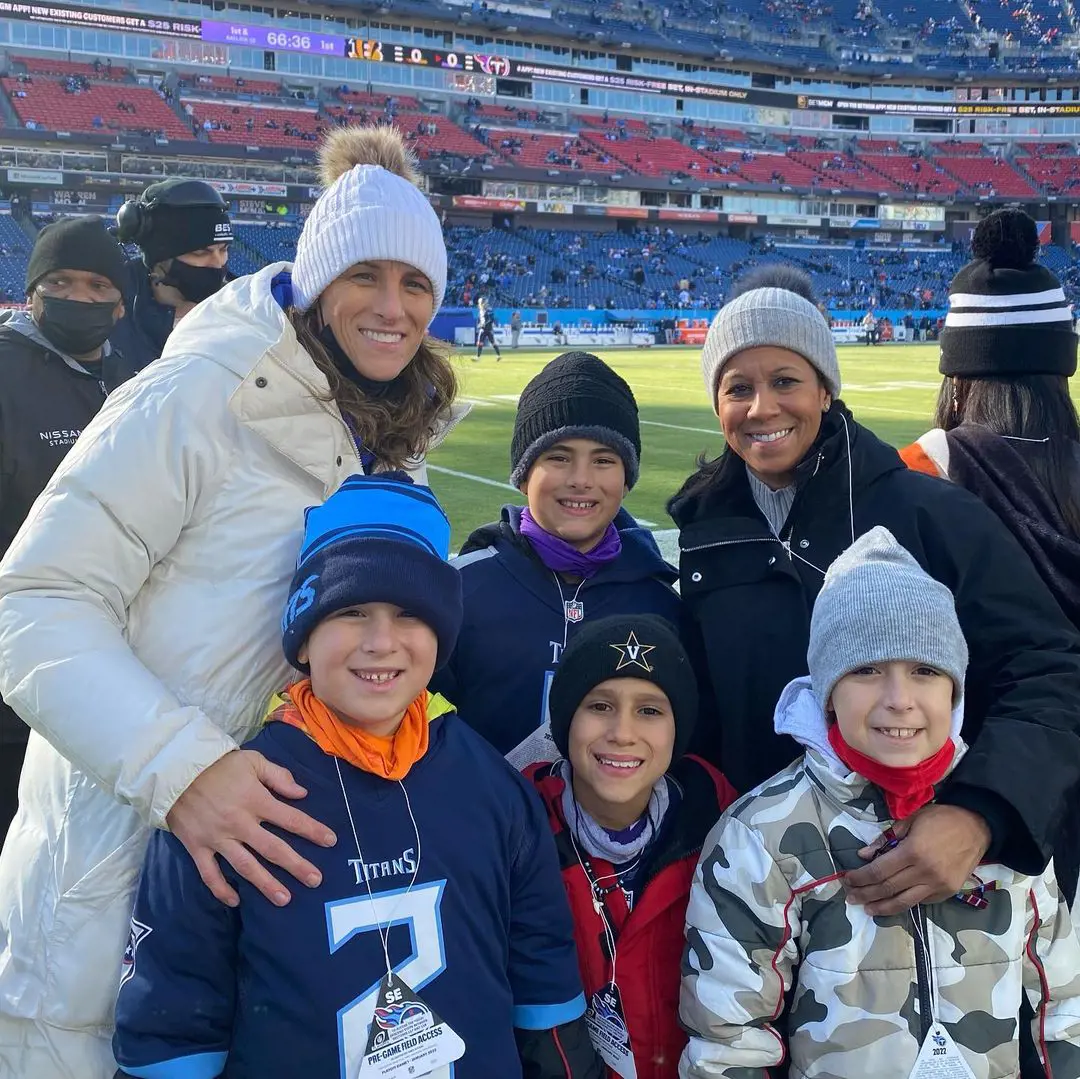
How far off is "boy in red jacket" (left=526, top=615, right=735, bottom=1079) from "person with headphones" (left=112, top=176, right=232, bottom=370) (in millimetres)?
2974

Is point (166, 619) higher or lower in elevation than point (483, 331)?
lower

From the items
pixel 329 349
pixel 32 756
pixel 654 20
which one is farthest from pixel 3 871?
pixel 654 20

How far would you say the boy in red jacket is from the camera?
90.0 inches

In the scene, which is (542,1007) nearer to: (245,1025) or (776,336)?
(245,1025)

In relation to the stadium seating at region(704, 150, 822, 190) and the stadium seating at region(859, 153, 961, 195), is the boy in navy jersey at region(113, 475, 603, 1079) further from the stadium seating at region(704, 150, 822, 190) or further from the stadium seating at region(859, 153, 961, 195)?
the stadium seating at region(859, 153, 961, 195)

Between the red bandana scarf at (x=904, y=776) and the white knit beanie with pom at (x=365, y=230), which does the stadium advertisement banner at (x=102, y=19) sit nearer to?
the white knit beanie with pom at (x=365, y=230)

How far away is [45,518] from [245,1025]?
1.00 m

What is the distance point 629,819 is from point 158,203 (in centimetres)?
357

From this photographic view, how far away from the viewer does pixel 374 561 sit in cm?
205

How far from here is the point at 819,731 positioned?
2242 mm

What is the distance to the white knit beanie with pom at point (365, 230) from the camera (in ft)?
7.55

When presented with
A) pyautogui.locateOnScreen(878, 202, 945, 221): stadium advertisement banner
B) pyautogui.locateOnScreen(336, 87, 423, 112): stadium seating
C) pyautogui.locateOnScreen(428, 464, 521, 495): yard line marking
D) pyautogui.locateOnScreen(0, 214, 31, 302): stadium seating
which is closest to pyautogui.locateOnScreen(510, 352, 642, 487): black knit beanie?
pyautogui.locateOnScreen(428, 464, 521, 495): yard line marking

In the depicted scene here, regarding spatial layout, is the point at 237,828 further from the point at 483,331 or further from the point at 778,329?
the point at 483,331

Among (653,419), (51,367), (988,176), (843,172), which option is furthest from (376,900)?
(988,176)
